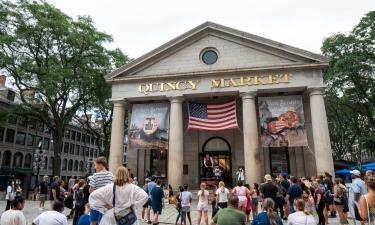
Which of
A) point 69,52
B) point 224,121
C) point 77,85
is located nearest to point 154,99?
point 224,121

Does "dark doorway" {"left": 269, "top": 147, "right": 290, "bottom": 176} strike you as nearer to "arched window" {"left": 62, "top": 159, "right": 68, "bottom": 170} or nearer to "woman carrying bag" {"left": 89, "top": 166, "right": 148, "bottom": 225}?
"woman carrying bag" {"left": 89, "top": 166, "right": 148, "bottom": 225}

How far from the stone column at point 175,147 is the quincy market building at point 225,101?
7 cm

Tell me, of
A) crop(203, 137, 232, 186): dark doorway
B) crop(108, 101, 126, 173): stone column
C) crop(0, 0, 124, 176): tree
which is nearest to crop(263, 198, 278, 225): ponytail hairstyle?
crop(108, 101, 126, 173): stone column

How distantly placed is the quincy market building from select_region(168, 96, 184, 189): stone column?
0.07 meters

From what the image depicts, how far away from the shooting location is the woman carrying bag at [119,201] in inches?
170

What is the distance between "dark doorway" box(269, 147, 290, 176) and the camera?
2244 cm

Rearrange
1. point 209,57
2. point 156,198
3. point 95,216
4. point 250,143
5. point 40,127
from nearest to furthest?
point 95,216 → point 156,198 → point 250,143 → point 209,57 → point 40,127

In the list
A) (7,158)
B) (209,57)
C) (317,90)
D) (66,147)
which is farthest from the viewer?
(66,147)

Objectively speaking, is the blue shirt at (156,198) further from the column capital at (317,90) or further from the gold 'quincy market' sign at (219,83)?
the column capital at (317,90)

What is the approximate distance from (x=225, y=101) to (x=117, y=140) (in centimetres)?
896

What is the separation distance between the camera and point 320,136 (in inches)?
756

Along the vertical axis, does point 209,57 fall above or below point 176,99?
above

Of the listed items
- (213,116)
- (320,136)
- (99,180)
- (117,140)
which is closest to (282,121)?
(320,136)

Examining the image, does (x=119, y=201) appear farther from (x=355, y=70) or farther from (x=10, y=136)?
(x=10, y=136)
